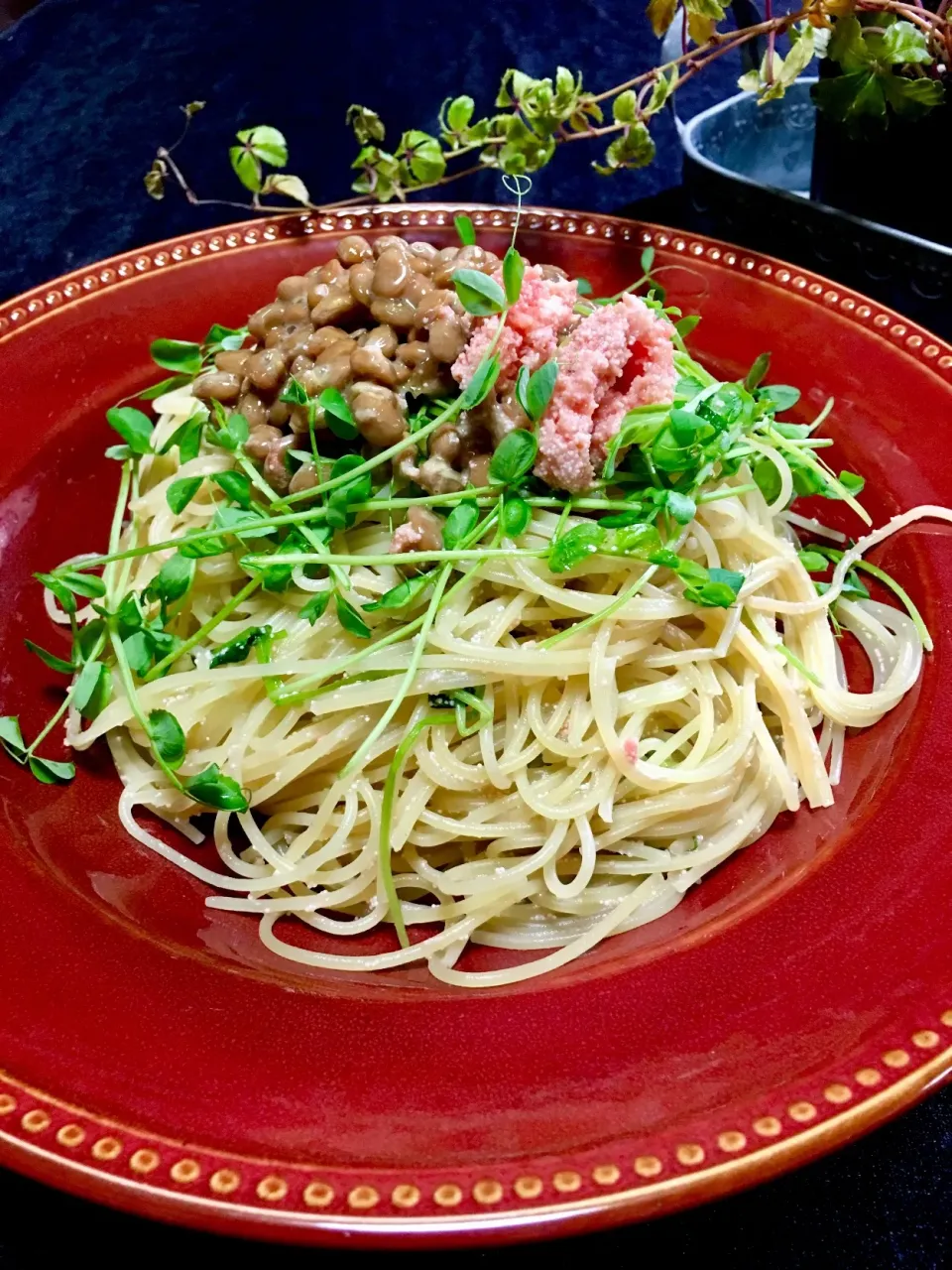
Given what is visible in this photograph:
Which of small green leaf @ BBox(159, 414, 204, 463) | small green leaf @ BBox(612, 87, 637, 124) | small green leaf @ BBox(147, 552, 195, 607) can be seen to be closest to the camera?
small green leaf @ BBox(147, 552, 195, 607)

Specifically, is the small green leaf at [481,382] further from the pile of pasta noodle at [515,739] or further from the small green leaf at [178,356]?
the small green leaf at [178,356]

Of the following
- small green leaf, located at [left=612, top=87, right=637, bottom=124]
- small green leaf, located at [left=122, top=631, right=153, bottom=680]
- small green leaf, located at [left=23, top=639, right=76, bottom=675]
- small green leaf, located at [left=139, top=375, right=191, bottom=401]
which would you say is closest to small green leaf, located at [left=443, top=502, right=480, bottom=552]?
small green leaf, located at [left=122, top=631, right=153, bottom=680]

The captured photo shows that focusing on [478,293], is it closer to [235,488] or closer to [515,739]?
[235,488]

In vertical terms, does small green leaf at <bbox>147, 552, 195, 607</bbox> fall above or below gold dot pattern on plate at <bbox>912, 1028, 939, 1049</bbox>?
above

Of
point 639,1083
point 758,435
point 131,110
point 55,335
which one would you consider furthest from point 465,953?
point 131,110

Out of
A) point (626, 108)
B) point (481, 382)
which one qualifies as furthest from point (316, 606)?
point (626, 108)

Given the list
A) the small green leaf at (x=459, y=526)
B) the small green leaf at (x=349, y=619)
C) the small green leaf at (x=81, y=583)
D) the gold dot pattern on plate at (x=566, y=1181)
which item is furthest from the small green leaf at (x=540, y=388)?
the gold dot pattern on plate at (x=566, y=1181)

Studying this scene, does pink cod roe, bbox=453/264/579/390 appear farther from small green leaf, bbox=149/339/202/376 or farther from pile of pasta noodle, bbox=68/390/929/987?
small green leaf, bbox=149/339/202/376
